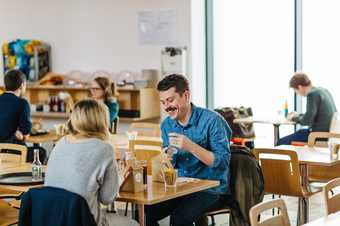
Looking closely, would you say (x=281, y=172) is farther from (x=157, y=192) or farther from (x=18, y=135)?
(x=18, y=135)

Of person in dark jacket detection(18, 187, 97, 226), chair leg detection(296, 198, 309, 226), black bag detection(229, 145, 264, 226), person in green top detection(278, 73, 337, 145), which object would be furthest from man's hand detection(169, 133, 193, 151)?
person in green top detection(278, 73, 337, 145)

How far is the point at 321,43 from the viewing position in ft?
Result: 28.8

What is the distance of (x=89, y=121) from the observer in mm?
3703

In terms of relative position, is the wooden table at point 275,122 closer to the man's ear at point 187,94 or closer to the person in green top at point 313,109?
the person in green top at point 313,109

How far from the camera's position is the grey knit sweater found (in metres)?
3.59

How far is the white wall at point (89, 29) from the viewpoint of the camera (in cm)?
902

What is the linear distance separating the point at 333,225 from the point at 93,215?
1277 mm

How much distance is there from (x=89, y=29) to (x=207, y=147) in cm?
546

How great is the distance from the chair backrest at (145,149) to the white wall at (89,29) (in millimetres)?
3281

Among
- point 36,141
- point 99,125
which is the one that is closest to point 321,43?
point 36,141

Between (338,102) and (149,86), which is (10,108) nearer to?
(149,86)

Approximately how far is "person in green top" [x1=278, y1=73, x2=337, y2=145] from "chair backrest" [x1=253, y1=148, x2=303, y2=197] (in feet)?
7.36

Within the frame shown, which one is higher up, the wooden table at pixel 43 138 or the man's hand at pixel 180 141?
the man's hand at pixel 180 141

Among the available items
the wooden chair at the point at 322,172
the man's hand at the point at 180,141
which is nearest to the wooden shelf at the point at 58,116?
the wooden chair at the point at 322,172
